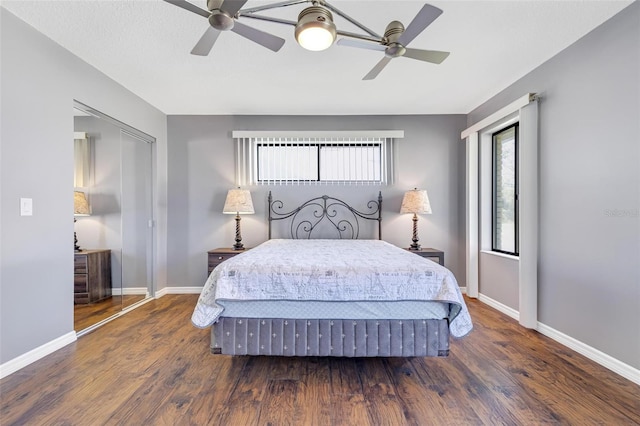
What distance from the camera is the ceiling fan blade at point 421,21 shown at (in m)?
1.53

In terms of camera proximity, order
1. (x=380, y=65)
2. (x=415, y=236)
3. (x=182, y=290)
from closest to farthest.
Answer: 1. (x=380, y=65)
2. (x=415, y=236)
3. (x=182, y=290)

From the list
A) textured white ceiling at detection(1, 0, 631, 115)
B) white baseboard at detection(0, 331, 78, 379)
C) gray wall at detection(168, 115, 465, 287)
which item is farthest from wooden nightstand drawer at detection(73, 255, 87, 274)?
textured white ceiling at detection(1, 0, 631, 115)

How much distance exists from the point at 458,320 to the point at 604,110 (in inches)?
73.9

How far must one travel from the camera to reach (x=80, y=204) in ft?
8.78

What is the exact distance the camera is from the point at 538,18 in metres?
2.05

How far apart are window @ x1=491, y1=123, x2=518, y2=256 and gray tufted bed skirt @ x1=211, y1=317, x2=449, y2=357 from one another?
1.98m

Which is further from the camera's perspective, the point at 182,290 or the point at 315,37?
the point at 182,290

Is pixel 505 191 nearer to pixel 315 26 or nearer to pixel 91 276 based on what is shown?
pixel 315 26

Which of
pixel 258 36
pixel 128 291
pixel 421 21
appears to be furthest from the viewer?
pixel 128 291

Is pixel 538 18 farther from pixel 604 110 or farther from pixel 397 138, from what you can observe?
pixel 397 138

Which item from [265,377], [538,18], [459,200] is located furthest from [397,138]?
[265,377]

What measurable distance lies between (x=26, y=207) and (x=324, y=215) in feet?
9.63

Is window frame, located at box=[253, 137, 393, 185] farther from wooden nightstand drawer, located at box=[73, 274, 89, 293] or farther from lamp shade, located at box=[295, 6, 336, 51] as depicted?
lamp shade, located at box=[295, 6, 336, 51]


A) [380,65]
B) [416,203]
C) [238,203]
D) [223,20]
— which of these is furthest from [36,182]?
[416,203]
